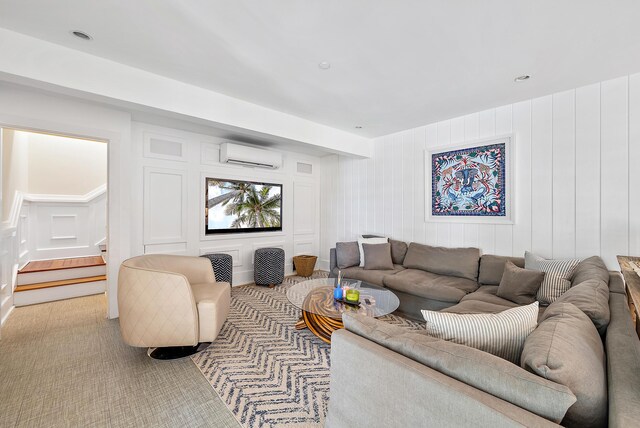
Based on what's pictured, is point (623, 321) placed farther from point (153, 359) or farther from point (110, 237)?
point (110, 237)

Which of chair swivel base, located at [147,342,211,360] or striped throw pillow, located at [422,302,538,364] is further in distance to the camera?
chair swivel base, located at [147,342,211,360]

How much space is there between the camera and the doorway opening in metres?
3.61

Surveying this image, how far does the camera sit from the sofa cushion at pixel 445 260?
3354 mm

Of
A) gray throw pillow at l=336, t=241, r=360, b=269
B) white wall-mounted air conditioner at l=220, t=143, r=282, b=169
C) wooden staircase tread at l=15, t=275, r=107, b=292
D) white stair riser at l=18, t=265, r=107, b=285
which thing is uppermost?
white wall-mounted air conditioner at l=220, t=143, r=282, b=169

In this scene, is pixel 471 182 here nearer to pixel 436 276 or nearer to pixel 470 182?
pixel 470 182

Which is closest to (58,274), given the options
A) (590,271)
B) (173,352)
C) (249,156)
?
(173,352)

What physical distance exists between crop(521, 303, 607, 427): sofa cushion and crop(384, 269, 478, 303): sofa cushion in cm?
181

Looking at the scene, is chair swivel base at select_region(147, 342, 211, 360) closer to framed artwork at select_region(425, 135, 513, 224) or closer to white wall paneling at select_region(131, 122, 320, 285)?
white wall paneling at select_region(131, 122, 320, 285)

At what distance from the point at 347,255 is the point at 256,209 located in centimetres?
183

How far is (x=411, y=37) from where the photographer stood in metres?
2.04

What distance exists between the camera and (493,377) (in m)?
0.87

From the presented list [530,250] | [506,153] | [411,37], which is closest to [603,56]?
[506,153]

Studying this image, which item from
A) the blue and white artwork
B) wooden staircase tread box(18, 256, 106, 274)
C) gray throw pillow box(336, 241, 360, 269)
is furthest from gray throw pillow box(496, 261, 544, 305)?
wooden staircase tread box(18, 256, 106, 274)

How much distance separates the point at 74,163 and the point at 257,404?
537 cm
